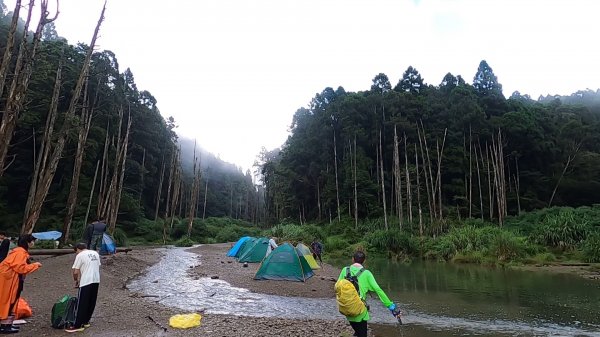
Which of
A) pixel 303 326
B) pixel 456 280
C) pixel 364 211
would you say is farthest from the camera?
pixel 364 211

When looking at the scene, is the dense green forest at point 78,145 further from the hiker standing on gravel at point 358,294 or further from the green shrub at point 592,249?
the green shrub at point 592,249

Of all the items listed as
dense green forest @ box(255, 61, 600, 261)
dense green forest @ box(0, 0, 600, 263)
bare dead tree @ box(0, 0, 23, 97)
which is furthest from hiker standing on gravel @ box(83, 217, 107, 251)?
dense green forest @ box(255, 61, 600, 261)

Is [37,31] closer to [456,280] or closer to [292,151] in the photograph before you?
[456,280]

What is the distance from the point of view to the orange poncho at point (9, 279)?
6.32 metres

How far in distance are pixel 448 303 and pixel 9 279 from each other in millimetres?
10792

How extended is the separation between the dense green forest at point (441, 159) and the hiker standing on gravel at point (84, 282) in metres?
23.4

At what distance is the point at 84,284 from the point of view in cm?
673

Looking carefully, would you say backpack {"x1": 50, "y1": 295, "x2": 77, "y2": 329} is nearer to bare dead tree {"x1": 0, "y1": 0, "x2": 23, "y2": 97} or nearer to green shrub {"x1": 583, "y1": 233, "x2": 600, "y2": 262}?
bare dead tree {"x1": 0, "y1": 0, "x2": 23, "y2": 97}

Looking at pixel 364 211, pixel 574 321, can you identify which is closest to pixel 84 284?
pixel 574 321

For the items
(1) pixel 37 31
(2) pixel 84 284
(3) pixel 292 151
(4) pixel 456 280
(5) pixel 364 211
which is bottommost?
(4) pixel 456 280

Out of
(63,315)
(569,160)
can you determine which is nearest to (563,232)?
(569,160)

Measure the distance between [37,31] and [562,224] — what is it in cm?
2736

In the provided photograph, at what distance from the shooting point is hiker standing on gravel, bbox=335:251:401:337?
16.7 ft

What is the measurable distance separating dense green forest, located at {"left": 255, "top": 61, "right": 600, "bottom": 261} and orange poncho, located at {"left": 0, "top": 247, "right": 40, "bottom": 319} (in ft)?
79.8
